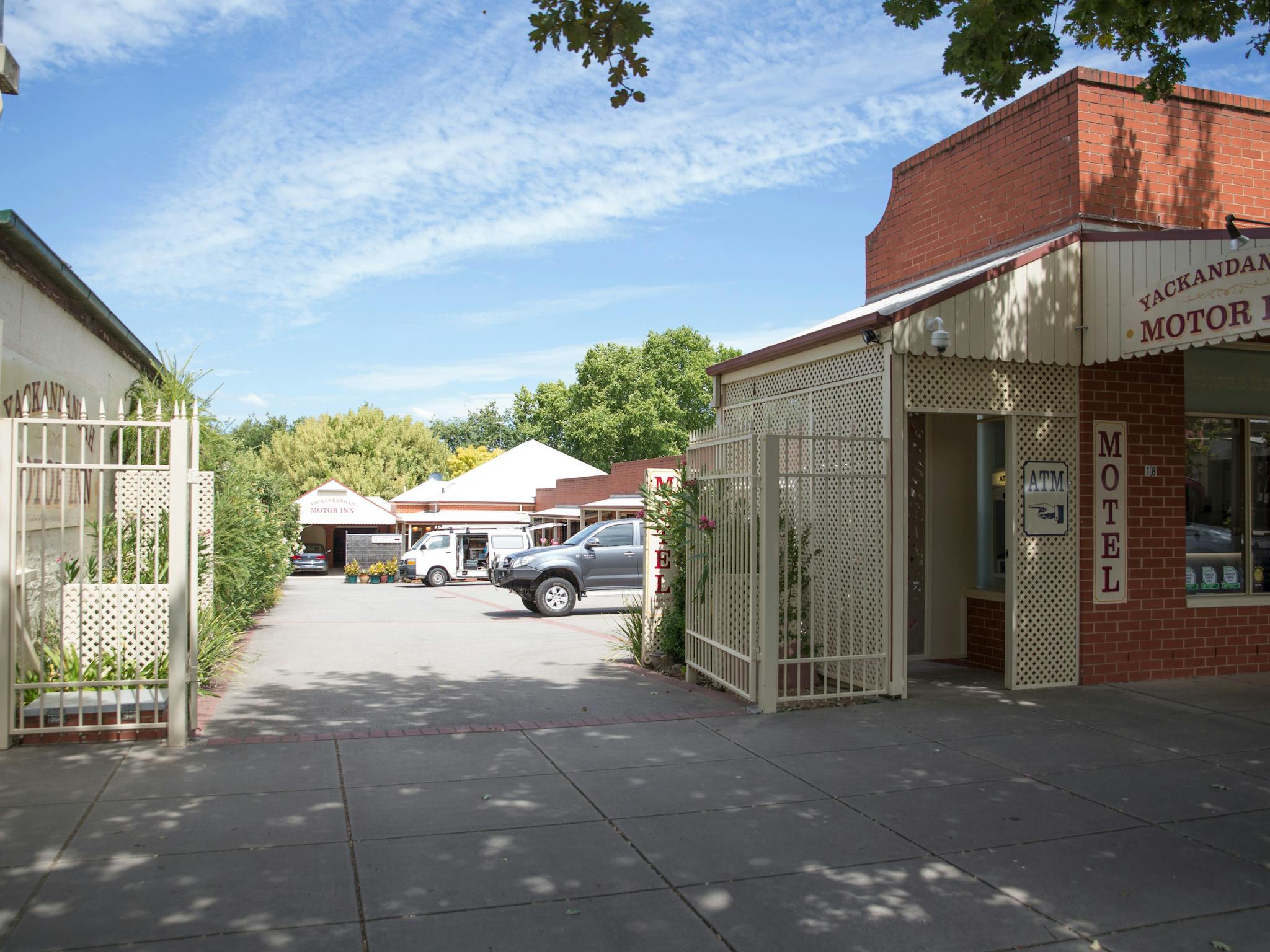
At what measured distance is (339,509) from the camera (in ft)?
131

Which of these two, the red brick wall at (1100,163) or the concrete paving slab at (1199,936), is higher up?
the red brick wall at (1100,163)

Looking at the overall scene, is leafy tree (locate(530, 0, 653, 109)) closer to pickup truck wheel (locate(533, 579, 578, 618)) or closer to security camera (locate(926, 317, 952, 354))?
security camera (locate(926, 317, 952, 354))

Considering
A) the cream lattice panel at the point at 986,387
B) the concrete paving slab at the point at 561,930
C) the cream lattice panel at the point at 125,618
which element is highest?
the cream lattice panel at the point at 986,387

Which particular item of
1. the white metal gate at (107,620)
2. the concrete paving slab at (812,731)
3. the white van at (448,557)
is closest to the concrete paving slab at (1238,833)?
the concrete paving slab at (812,731)

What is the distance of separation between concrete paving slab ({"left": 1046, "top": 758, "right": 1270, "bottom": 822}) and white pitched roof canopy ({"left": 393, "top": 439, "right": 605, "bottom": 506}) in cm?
3555

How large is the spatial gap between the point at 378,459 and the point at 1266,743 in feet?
182

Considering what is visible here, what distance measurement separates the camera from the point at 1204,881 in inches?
178

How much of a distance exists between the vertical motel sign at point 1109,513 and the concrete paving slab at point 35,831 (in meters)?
8.12

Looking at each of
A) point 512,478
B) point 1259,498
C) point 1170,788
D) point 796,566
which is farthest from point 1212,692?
point 512,478

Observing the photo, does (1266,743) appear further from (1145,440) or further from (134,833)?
(134,833)

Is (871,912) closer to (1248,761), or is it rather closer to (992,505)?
(1248,761)

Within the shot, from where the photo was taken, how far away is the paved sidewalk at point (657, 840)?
4.01 meters

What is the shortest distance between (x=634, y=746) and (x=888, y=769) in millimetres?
1746

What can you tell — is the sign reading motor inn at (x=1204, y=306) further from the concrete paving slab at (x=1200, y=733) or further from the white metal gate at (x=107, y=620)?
the white metal gate at (x=107, y=620)
